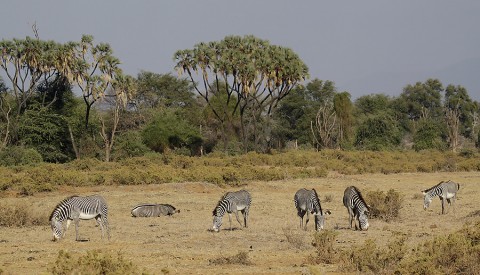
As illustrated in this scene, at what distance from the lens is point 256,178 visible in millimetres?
38250

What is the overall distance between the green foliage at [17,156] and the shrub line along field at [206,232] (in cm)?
1738

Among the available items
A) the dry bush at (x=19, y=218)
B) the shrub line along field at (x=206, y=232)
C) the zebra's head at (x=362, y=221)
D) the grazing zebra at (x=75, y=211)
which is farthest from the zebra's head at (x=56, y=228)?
the zebra's head at (x=362, y=221)

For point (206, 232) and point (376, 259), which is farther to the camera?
point (206, 232)

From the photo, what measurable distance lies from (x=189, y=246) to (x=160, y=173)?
18.8 m

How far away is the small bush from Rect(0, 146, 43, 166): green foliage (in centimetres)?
3220

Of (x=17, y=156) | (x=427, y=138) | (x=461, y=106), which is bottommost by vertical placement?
(x=17, y=156)

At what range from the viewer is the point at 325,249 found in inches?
580

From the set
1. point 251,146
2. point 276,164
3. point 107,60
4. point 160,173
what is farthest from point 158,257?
point 251,146

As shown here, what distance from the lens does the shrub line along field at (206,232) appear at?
48.5 ft

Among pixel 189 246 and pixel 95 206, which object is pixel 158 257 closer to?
pixel 189 246

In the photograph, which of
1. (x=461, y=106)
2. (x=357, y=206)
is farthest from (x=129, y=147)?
(x=461, y=106)

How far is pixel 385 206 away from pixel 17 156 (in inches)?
1347

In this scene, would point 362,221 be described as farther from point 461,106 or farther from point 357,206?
point 461,106

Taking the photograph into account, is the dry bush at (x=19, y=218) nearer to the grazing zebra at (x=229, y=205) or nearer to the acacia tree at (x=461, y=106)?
the grazing zebra at (x=229, y=205)
